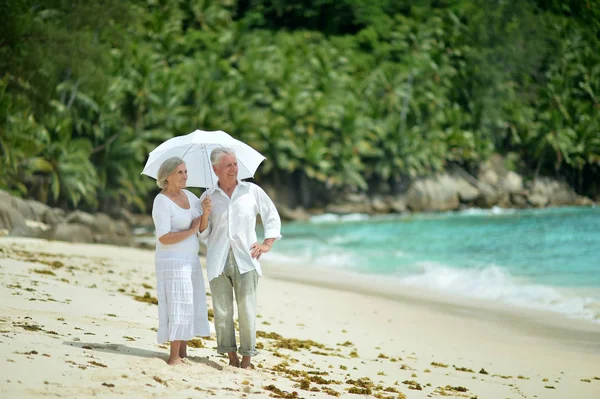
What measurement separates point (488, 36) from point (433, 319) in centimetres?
4690

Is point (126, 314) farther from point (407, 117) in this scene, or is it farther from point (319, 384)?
point (407, 117)

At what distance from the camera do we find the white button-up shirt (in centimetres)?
627

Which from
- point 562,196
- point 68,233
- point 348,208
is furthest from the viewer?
point 562,196

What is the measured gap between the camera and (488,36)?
182ft

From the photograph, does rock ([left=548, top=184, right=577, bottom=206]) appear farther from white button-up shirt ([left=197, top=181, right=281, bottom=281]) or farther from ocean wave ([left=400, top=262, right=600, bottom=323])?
white button-up shirt ([left=197, top=181, right=281, bottom=281])

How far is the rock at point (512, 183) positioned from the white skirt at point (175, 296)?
4476cm

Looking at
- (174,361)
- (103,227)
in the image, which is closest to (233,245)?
(174,361)

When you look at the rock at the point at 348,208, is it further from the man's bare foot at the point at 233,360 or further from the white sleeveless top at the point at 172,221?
the white sleeveless top at the point at 172,221

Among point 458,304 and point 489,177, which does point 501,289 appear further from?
point 489,177

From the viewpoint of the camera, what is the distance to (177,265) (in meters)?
6.10

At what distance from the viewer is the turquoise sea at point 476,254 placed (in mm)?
15234

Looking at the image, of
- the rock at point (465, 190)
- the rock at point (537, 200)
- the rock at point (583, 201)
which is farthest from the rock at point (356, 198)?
the rock at point (583, 201)

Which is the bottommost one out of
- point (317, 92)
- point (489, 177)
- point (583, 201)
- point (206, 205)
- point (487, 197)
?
point (583, 201)

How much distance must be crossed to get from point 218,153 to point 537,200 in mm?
44229
